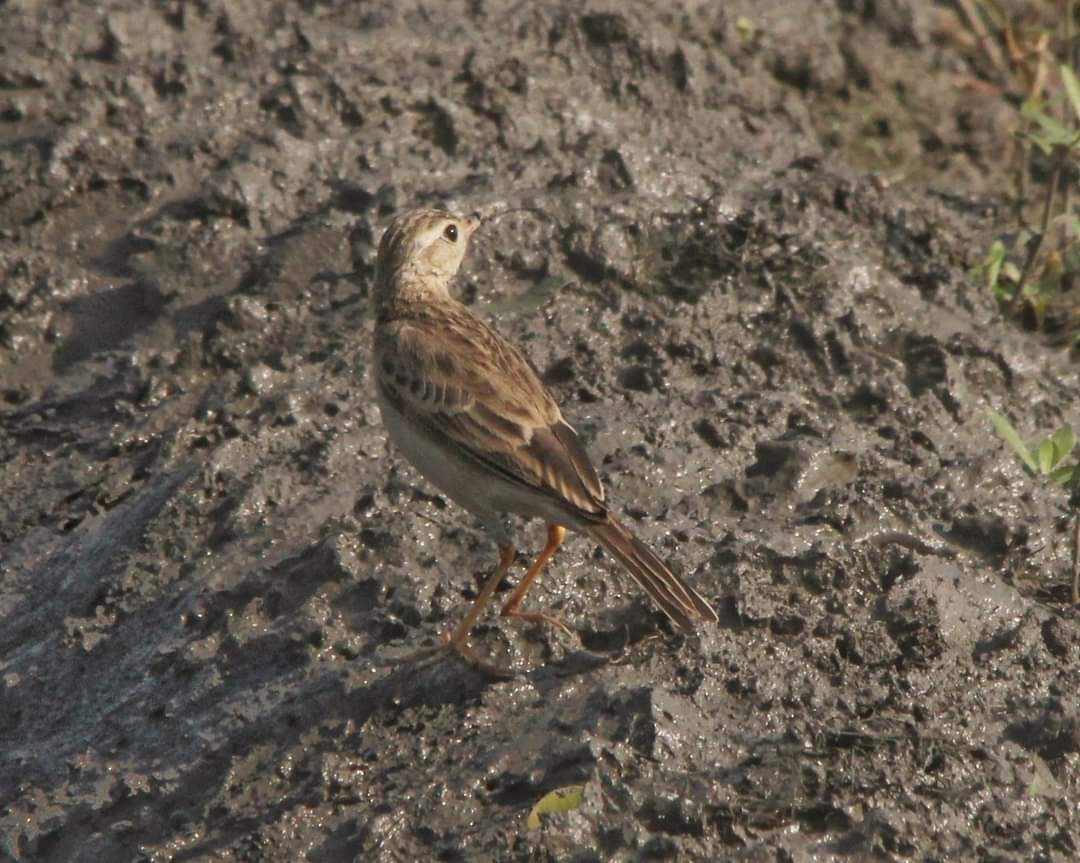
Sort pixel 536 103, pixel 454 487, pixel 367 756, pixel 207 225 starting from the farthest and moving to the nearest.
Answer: pixel 536 103 < pixel 207 225 < pixel 454 487 < pixel 367 756

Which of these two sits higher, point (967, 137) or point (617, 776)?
point (617, 776)

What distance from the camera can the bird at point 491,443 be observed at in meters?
6.09

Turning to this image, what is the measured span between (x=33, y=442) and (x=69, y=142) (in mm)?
1728

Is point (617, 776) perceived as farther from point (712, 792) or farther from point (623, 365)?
point (623, 365)

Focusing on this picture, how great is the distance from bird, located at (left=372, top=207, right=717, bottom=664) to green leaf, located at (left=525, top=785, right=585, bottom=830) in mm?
777

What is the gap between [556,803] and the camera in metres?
5.35

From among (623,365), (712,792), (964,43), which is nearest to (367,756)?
(712,792)

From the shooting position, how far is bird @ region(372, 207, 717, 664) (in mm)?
6094

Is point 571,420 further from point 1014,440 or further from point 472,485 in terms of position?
point 1014,440

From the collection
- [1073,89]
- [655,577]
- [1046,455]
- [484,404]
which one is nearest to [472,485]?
[484,404]

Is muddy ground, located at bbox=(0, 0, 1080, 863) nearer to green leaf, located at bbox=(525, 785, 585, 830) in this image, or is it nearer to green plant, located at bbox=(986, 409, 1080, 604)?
green leaf, located at bbox=(525, 785, 585, 830)

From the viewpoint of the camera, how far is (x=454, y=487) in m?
6.55

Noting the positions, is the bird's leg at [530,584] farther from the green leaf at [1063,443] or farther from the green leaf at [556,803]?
the green leaf at [1063,443]

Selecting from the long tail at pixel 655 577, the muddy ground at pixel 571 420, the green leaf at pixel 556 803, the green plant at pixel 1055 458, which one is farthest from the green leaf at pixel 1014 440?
the green leaf at pixel 556 803
